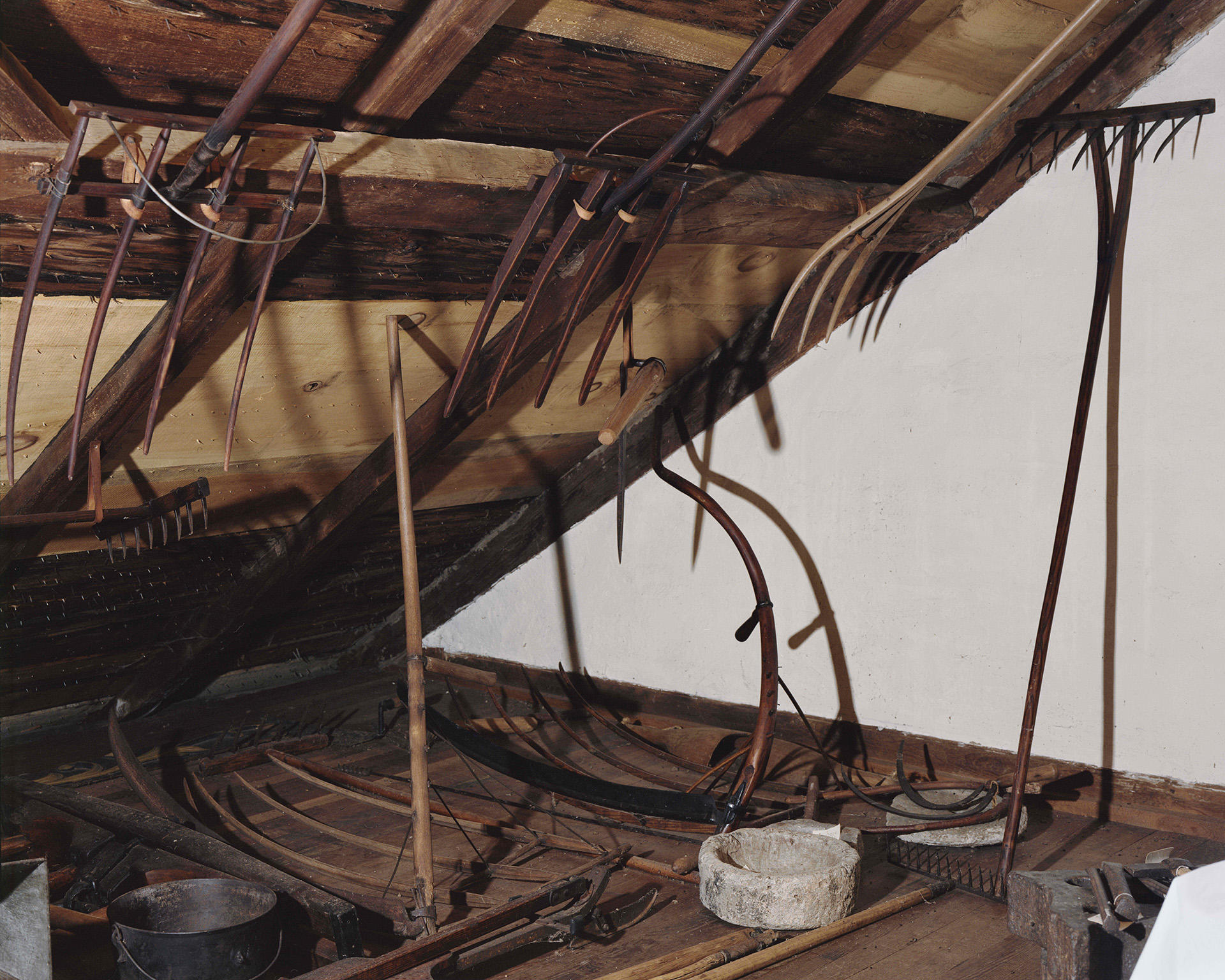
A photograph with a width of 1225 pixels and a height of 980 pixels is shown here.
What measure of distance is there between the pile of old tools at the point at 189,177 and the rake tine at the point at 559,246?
54 cm

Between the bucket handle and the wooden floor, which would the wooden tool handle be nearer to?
the wooden floor

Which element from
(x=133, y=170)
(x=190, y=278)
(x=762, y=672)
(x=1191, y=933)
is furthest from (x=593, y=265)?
(x=1191, y=933)

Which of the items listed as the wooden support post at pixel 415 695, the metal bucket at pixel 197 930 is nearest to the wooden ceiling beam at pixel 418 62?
the wooden support post at pixel 415 695

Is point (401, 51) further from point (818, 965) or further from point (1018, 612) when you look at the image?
point (1018, 612)

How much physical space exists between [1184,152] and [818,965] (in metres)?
2.15

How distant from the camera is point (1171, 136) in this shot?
8.40ft

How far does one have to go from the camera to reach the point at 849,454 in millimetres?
3309

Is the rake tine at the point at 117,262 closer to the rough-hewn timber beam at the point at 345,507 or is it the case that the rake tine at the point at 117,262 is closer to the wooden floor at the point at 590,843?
the rough-hewn timber beam at the point at 345,507

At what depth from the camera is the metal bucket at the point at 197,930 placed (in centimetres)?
181

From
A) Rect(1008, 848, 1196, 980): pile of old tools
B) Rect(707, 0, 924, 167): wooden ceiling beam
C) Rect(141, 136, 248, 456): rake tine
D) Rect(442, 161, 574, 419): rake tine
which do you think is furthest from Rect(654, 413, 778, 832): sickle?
Rect(141, 136, 248, 456): rake tine

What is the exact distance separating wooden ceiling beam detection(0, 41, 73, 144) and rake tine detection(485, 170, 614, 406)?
94cm

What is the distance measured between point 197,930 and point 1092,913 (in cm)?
161

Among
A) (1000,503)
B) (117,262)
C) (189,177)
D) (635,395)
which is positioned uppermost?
(189,177)

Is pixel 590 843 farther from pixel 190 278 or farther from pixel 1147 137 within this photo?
pixel 1147 137
